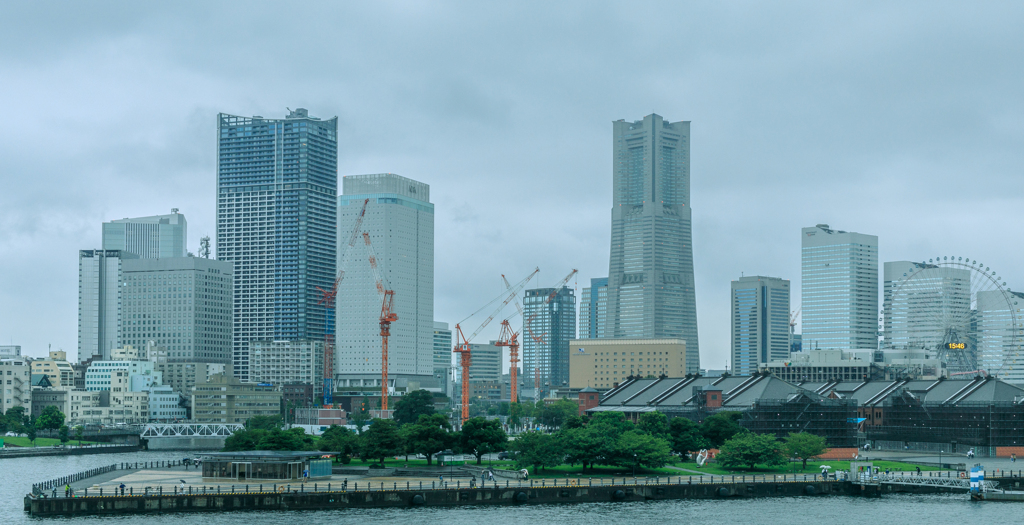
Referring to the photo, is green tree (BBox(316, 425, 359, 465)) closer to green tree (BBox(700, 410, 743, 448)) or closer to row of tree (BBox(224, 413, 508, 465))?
row of tree (BBox(224, 413, 508, 465))

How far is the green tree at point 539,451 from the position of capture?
509 ft

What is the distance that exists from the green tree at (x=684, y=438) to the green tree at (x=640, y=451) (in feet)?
62.2

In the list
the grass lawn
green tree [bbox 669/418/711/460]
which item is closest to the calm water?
the grass lawn

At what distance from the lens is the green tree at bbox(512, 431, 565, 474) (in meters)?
155

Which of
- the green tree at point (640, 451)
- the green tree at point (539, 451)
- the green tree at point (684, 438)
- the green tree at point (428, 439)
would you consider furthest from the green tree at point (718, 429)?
the green tree at point (428, 439)

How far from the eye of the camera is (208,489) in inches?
5226

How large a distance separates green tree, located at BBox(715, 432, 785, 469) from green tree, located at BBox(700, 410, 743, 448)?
15.5 m

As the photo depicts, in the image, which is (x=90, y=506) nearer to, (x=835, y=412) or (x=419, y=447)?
(x=419, y=447)

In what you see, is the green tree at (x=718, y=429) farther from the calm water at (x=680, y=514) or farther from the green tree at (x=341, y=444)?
the green tree at (x=341, y=444)

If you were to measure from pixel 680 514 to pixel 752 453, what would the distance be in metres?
35.4

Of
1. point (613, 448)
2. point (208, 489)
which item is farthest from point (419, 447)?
point (208, 489)

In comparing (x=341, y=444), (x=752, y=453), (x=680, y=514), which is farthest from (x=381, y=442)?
(x=680, y=514)

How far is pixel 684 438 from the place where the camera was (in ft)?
584

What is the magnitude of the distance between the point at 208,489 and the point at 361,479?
2473 centimetres
